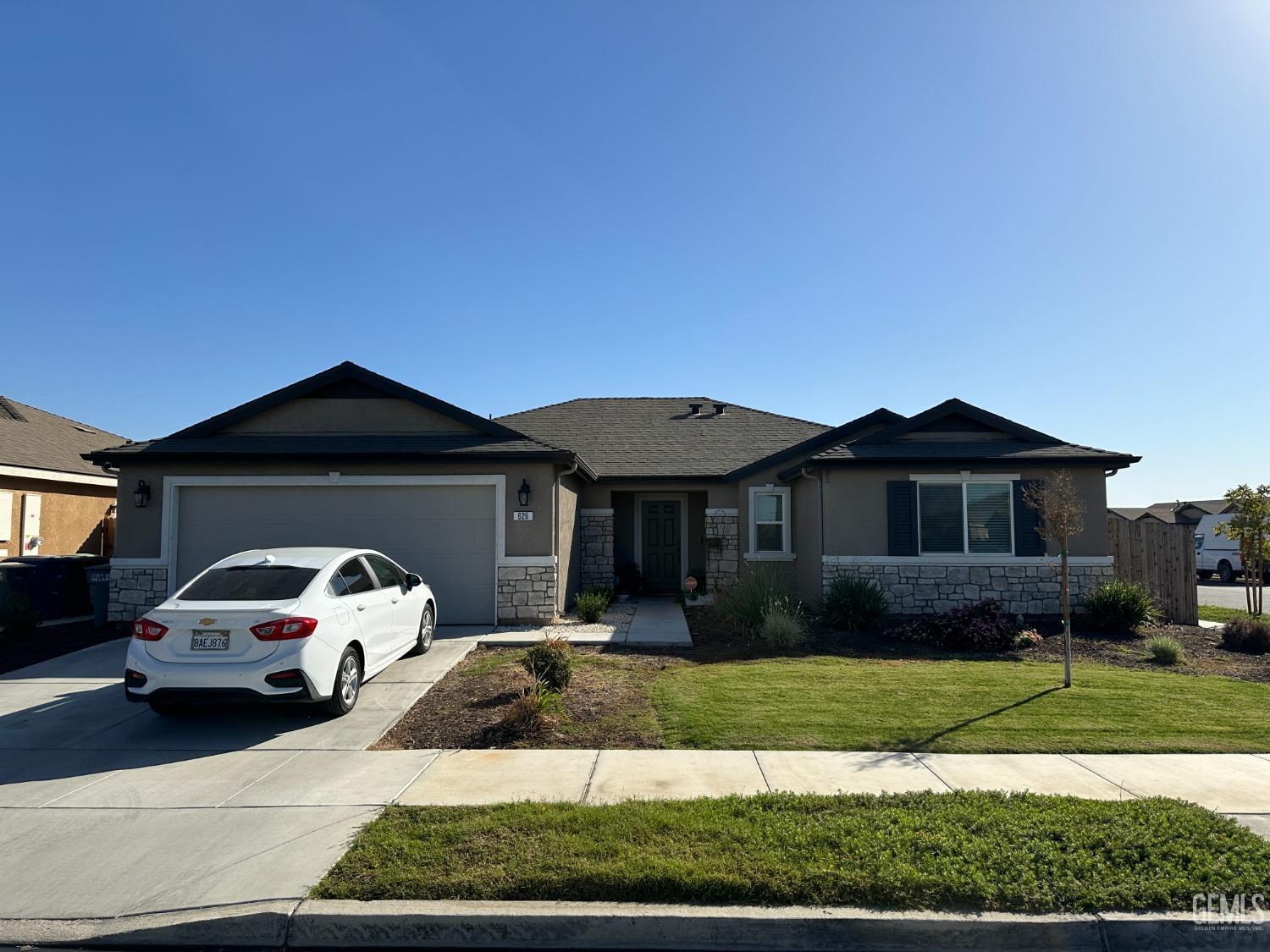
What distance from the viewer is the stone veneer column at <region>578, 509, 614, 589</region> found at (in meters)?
16.4

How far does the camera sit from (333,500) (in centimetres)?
1205

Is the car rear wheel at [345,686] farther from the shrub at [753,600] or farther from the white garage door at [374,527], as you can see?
the shrub at [753,600]

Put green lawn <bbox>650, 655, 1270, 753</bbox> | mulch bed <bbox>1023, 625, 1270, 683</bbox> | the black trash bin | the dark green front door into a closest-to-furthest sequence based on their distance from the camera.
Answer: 1. green lawn <bbox>650, 655, 1270, 753</bbox>
2. mulch bed <bbox>1023, 625, 1270, 683</bbox>
3. the black trash bin
4. the dark green front door

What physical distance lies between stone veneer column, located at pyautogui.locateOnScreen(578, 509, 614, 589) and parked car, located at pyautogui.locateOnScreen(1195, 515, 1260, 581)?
23.5 m

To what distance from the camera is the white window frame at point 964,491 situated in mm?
12750

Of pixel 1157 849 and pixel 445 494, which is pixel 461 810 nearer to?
pixel 1157 849

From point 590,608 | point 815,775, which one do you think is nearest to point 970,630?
point 590,608

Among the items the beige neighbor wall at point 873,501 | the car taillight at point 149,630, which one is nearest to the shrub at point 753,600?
the beige neighbor wall at point 873,501

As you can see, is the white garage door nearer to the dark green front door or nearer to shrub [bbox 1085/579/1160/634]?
the dark green front door

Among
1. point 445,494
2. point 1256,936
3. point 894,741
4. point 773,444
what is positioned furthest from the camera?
point 773,444

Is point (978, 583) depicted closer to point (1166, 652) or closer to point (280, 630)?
point (1166, 652)

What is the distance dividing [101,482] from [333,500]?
28.3 ft

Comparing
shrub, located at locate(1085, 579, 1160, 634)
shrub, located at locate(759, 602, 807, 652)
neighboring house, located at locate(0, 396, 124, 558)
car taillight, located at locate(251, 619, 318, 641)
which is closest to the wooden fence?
shrub, located at locate(1085, 579, 1160, 634)

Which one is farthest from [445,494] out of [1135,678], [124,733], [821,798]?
[1135,678]
